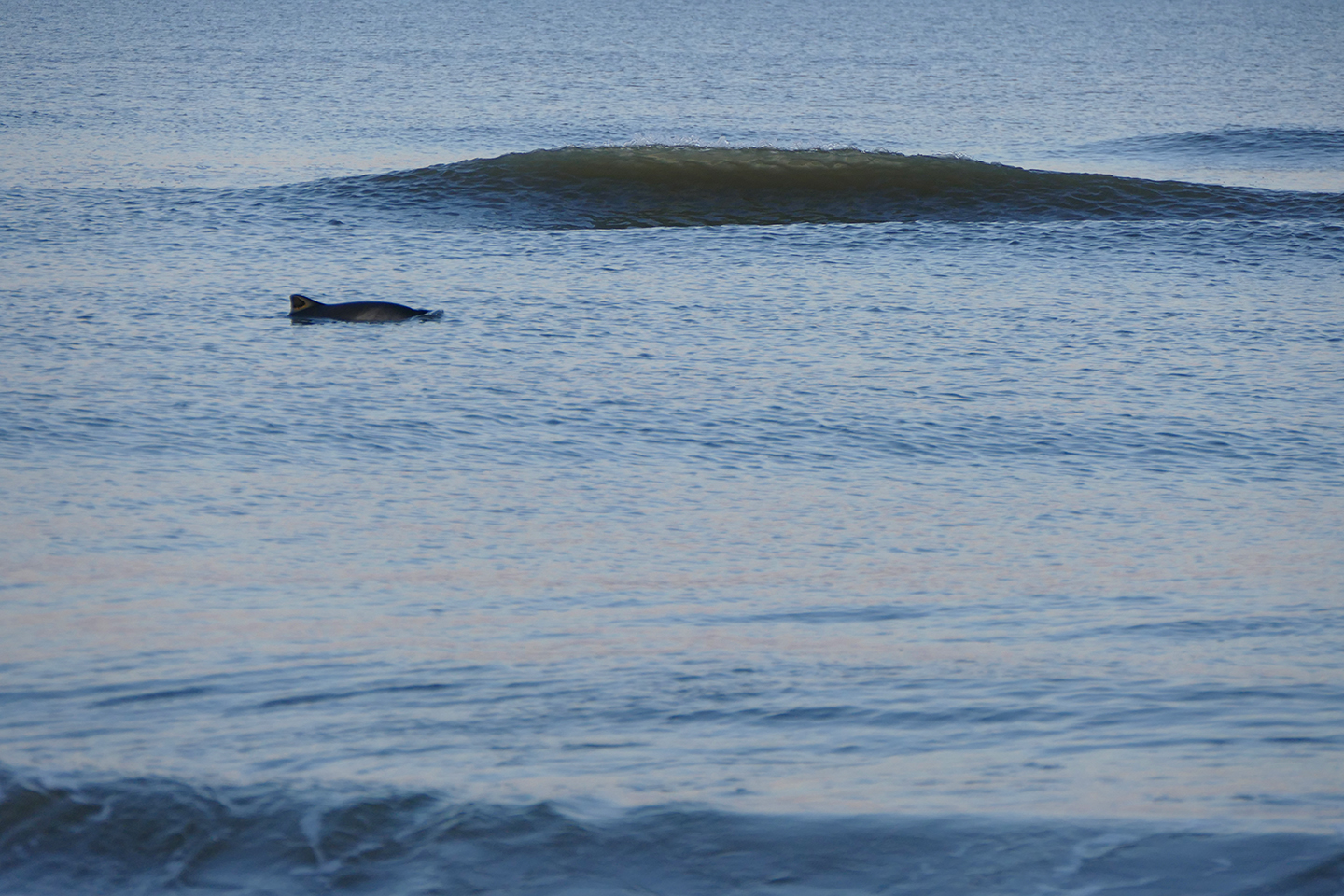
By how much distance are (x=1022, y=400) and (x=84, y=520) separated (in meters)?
5.93

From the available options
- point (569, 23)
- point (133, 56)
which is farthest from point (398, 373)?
point (569, 23)

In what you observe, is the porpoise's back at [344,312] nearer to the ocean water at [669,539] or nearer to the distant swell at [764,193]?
the ocean water at [669,539]

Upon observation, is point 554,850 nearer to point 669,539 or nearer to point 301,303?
point 669,539

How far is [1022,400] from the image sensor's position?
9.83 meters

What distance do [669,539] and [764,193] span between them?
502 inches

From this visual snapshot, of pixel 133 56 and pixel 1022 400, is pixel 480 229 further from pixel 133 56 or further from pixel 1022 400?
pixel 133 56

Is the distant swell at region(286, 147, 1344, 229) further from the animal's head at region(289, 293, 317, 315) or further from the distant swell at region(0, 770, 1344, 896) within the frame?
the distant swell at region(0, 770, 1344, 896)

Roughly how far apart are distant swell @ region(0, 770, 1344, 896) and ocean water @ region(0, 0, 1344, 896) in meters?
0.01

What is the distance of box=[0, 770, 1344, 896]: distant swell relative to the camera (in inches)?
161

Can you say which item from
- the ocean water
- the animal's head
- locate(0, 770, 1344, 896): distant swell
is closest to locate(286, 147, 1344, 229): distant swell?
the ocean water

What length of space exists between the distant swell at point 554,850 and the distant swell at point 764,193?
1342 cm

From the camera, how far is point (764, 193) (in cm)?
1908

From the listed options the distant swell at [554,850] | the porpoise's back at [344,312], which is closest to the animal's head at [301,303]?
the porpoise's back at [344,312]

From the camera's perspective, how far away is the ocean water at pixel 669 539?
4.36 meters
